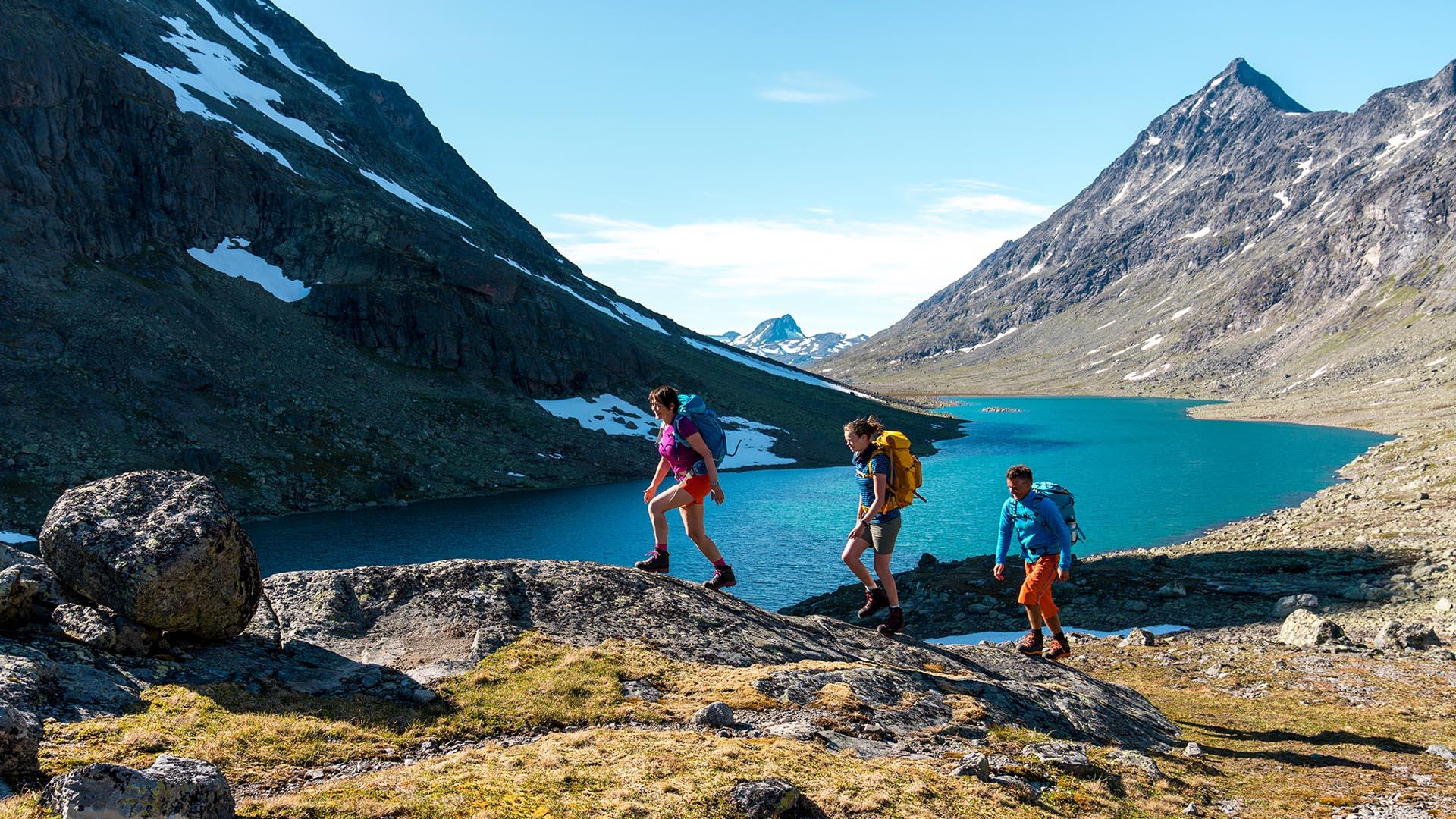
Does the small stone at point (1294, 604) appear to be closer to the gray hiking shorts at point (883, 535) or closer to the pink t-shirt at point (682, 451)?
the gray hiking shorts at point (883, 535)

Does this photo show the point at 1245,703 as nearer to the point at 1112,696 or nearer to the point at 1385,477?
the point at 1112,696

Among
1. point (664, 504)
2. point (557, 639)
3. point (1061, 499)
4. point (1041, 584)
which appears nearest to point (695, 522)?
point (664, 504)

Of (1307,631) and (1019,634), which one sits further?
(1019,634)

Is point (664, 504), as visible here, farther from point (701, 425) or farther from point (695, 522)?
point (701, 425)

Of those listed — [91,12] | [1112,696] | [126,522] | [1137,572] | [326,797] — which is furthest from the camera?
[91,12]

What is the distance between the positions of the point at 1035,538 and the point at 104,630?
1445 centimetres

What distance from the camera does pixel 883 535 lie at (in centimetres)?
1470

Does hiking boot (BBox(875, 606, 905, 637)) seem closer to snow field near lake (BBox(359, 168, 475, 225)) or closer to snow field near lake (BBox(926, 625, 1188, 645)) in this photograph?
snow field near lake (BBox(926, 625, 1188, 645))

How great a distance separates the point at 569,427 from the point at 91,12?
9226cm

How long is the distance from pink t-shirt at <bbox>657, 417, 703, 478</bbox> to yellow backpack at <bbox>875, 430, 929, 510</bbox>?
3395 mm

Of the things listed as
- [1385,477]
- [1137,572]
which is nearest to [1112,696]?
[1137,572]

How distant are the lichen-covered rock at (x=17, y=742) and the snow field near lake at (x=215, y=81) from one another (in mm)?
125509

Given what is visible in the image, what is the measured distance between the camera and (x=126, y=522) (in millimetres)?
10625

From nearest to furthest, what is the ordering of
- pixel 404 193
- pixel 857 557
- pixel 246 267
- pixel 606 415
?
1. pixel 857 557
2. pixel 246 267
3. pixel 606 415
4. pixel 404 193
